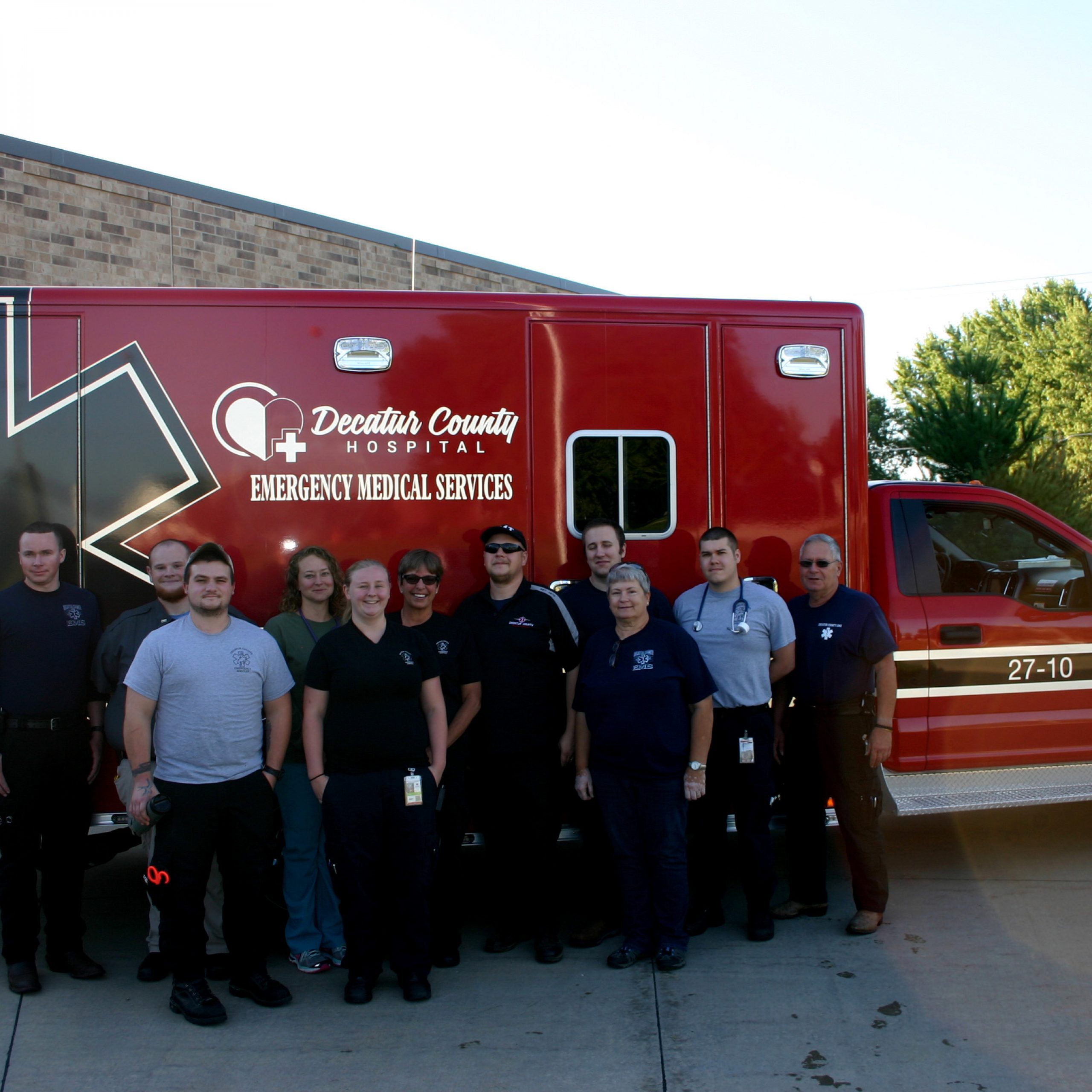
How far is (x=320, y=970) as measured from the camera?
15.4ft

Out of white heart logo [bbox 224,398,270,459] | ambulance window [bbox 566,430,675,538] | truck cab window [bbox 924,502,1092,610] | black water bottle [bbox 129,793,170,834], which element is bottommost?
black water bottle [bbox 129,793,170,834]

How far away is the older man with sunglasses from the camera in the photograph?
4.94 m

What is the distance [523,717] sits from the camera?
472cm

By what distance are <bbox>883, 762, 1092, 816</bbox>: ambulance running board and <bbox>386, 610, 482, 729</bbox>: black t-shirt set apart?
234cm

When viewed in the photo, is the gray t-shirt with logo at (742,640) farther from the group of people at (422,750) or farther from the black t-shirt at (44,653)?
the black t-shirt at (44,653)

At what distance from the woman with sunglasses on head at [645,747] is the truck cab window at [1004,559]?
2015 millimetres

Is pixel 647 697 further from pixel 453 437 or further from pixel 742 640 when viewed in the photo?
pixel 453 437

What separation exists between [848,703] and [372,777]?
2.22m

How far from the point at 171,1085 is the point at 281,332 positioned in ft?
10.4

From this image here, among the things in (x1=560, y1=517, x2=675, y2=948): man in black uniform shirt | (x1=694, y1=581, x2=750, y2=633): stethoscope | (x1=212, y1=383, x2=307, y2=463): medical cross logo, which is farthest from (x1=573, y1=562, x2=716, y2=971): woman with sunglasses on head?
(x1=212, y1=383, x2=307, y2=463): medical cross logo

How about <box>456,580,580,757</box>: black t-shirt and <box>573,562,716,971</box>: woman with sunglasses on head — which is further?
<box>456,580,580,757</box>: black t-shirt

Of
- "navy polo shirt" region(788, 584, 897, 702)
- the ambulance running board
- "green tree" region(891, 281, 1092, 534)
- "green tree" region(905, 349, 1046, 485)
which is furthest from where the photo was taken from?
"green tree" region(891, 281, 1092, 534)

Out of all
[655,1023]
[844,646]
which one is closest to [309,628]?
[655,1023]

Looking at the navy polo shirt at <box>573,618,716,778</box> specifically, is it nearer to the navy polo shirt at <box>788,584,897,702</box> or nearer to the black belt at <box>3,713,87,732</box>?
the navy polo shirt at <box>788,584,897,702</box>
